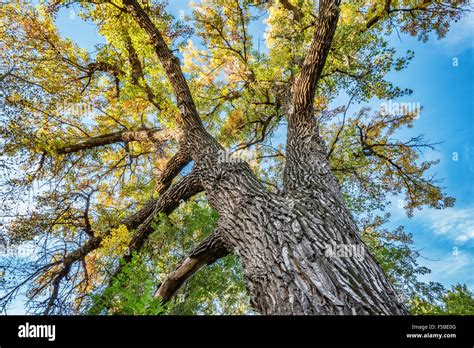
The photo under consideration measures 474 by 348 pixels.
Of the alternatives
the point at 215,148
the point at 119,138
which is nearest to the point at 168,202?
the point at 215,148

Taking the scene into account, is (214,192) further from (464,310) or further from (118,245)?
(464,310)

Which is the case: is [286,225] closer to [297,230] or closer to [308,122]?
[297,230]

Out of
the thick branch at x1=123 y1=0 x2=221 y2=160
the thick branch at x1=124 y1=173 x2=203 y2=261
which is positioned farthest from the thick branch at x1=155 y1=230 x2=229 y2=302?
the thick branch at x1=123 y1=0 x2=221 y2=160

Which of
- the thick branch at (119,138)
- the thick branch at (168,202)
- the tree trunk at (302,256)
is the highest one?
the thick branch at (119,138)

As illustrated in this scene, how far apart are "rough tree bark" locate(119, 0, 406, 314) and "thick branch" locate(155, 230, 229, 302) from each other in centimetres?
2

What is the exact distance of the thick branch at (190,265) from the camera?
4.05 metres

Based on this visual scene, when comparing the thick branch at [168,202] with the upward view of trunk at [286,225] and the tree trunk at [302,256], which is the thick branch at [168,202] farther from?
the tree trunk at [302,256]

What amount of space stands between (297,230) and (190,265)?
206 centimetres

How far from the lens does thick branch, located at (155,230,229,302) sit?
4055 millimetres

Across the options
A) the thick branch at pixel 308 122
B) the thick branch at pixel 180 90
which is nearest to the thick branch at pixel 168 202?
the thick branch at pixel 180 90

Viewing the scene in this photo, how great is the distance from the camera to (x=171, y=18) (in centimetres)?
851

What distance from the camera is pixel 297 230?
2.92 metres

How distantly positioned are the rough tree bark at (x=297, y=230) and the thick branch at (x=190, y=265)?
0.02 meters
